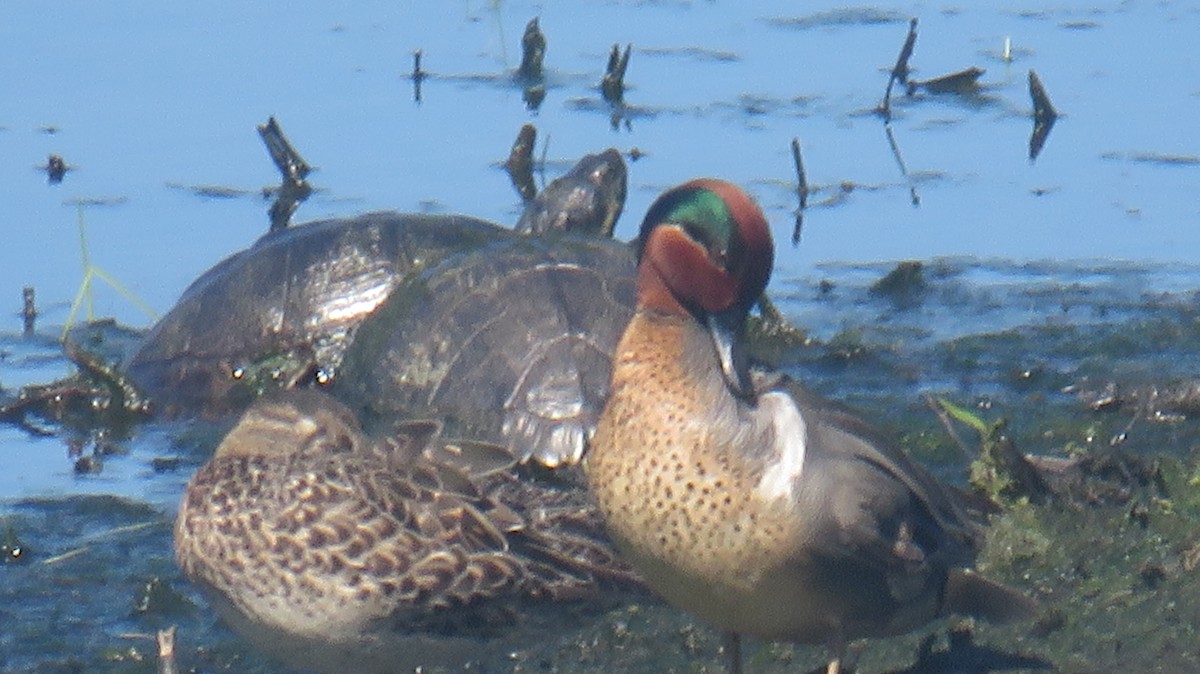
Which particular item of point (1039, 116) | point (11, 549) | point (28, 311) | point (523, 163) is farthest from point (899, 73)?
point (11, 549)

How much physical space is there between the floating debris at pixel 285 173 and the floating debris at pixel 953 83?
3.17 m

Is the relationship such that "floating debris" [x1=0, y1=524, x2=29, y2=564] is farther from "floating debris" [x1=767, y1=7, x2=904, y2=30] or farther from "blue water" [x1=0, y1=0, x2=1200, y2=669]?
"floating debris" [x1=767, y1=7, x2=904, y2=30]

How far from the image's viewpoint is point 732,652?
5.43 m

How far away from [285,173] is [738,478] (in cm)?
550

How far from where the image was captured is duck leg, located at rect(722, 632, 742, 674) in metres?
5.40

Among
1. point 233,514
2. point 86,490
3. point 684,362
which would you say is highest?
point 684,362

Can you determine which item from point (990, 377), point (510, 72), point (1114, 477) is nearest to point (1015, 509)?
point (1114, 477)

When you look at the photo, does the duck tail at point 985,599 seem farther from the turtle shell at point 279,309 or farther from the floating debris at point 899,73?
the floating debris at point 899,73

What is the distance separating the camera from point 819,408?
536 cm

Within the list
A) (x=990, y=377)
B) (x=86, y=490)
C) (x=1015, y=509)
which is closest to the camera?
(x=1015, y=509)

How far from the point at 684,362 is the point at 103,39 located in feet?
22.8

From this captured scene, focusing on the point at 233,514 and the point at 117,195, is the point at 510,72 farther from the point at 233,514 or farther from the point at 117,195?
the point at 233,514

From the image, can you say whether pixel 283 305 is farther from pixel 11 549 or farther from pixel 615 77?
pixel 615 77

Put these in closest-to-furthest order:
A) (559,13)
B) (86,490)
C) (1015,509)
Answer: (1015,509)
(86,490)
(559,13)
